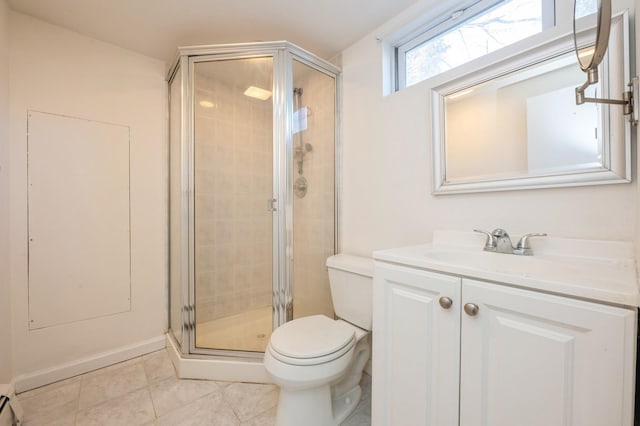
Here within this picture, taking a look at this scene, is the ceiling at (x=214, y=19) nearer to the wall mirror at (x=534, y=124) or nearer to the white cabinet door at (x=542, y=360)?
the wall mirror at (x=534, y=124)

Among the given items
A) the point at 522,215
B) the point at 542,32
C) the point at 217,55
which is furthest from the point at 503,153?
the point at 217,55

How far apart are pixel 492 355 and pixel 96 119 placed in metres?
2.42

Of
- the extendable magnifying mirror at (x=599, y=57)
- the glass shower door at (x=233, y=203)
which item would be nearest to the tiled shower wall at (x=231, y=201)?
the glass shower door at (x=233, y=203)

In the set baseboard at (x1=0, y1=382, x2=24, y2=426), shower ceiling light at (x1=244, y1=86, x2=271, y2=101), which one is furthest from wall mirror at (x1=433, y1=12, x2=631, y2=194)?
baseboard at (x1=0, y1=382, x2=24, y2=426)

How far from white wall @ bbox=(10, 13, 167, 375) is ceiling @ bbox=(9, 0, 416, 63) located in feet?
0.44

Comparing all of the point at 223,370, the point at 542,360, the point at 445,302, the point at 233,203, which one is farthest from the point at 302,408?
the point at 233,203

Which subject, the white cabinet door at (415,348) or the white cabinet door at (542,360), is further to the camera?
the white cabinet door at (415,348)

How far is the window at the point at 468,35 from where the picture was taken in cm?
114

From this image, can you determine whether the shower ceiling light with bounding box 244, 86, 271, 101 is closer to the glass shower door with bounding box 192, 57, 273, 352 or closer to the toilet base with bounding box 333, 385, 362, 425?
the glass shower door with bounding box 192, 57, 273, 352

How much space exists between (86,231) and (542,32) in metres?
2.61

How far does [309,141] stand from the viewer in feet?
6.15

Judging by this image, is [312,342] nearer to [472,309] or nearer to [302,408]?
[302,408]

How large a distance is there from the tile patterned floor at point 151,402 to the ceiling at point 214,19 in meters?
2.16

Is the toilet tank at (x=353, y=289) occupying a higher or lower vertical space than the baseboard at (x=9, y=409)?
higher
